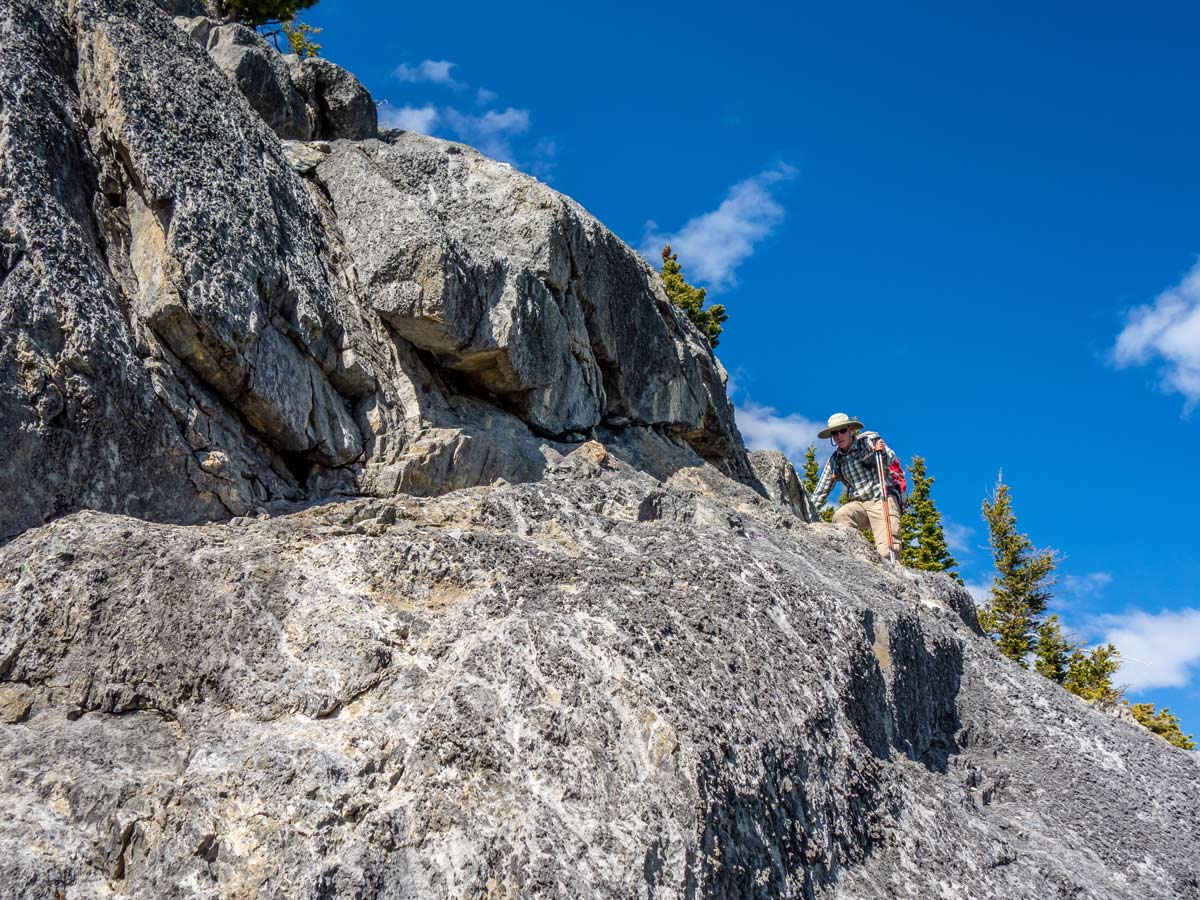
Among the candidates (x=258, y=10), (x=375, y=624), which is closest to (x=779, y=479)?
(x=375, y=624)

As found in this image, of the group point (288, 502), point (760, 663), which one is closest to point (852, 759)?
point (760, 663)

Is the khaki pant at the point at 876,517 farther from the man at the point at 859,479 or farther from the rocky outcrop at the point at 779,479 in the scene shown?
the rocky outcrop at the point at 779,479

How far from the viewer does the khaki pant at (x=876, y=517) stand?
1612 centimetres

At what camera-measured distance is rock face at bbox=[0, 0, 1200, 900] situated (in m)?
5.92

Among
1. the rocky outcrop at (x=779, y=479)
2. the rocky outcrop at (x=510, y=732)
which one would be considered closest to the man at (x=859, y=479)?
the rocky outcrop at (x=510, y=732)

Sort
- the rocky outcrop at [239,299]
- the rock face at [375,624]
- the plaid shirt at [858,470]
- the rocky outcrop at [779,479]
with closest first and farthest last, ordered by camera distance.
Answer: the rock face at [375,624], the rocky outcrop at [239,299], the plaid shirt at [858,470], the rocky outcrop at [779,479]

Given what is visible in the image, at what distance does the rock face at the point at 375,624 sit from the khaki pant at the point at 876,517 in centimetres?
176

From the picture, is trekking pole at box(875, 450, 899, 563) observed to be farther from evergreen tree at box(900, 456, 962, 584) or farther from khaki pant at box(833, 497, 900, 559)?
evergreen tree at box(900, 456, 962, 584)

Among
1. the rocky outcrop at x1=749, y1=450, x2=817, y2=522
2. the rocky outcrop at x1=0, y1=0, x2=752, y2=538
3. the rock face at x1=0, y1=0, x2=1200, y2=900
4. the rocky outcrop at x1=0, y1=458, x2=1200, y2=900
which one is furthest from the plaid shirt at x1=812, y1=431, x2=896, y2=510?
the rocky outcrop at x1=749, y1=450, x2=817, y2=522

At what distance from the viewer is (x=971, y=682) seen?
11.1 meters

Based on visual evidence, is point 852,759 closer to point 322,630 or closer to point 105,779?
point 322,630

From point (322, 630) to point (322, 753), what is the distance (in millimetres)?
1348

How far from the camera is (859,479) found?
16.8 metres

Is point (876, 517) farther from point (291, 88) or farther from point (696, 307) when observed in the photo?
point (696, 307)
